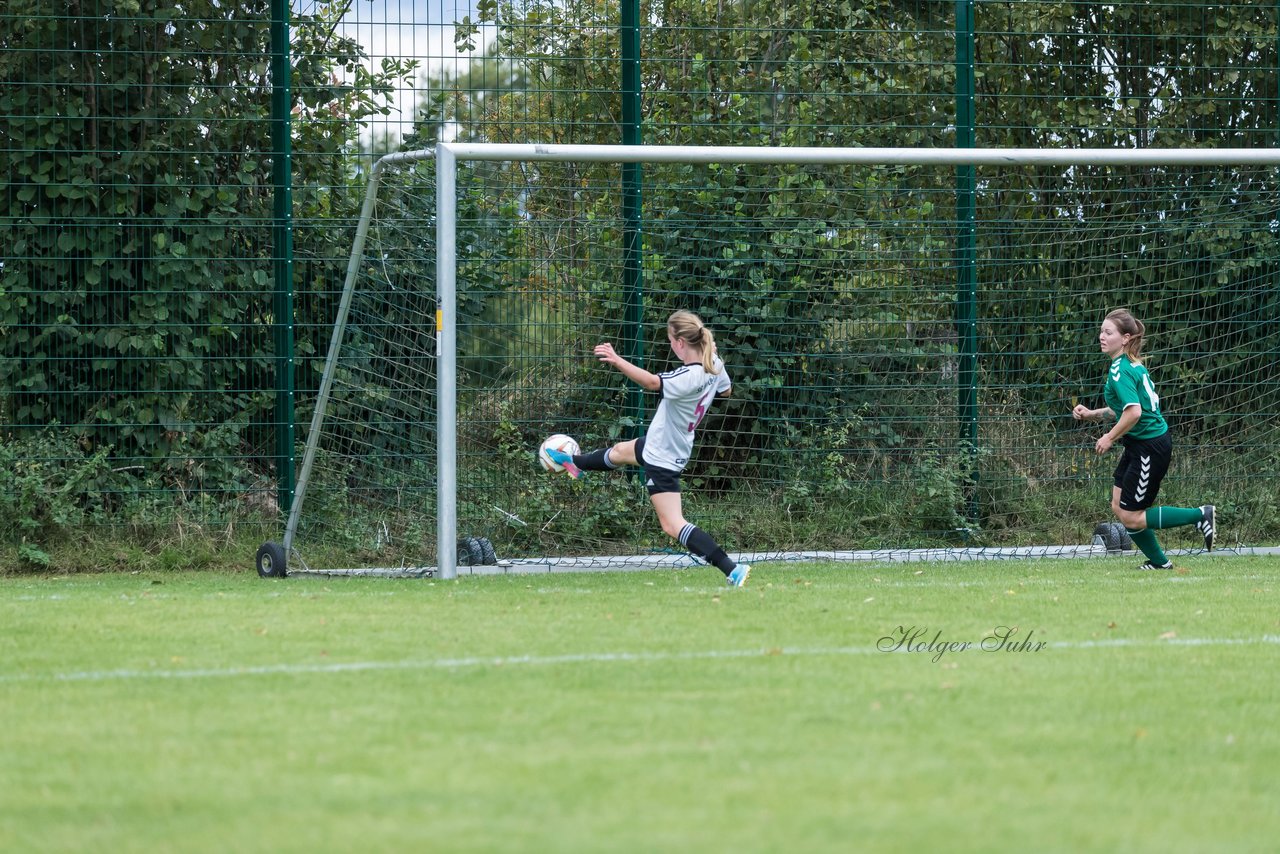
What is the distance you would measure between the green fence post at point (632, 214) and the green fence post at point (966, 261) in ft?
8.55

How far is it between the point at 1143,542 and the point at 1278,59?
528 cm

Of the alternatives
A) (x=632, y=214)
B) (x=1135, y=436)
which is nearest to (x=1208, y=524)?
(x=1135, y=436)

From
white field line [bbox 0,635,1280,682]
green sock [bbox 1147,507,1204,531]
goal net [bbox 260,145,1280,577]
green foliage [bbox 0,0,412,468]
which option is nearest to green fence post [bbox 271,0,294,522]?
green foliage [bbox 0,0,412,468]

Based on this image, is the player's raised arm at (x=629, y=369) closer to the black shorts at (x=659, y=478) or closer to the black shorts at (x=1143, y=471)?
the black shorts at (x=659, y=478)

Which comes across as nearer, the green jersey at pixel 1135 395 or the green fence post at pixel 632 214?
the green jersey at pixel 1135 395

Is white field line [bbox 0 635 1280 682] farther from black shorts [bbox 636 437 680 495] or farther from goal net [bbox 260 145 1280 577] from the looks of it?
goal net [bbox 260 145 1280 577]

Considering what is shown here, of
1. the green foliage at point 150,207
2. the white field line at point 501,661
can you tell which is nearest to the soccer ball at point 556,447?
the green foliage at point 150,207

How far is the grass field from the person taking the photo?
379 centimetres

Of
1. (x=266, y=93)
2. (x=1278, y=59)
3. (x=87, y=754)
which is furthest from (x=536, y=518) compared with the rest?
(x=1278, y=59)

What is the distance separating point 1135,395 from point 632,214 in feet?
12.7

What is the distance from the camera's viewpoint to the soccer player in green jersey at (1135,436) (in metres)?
9.96

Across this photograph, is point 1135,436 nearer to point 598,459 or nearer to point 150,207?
point 598,459

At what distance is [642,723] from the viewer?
4906 millimetres
